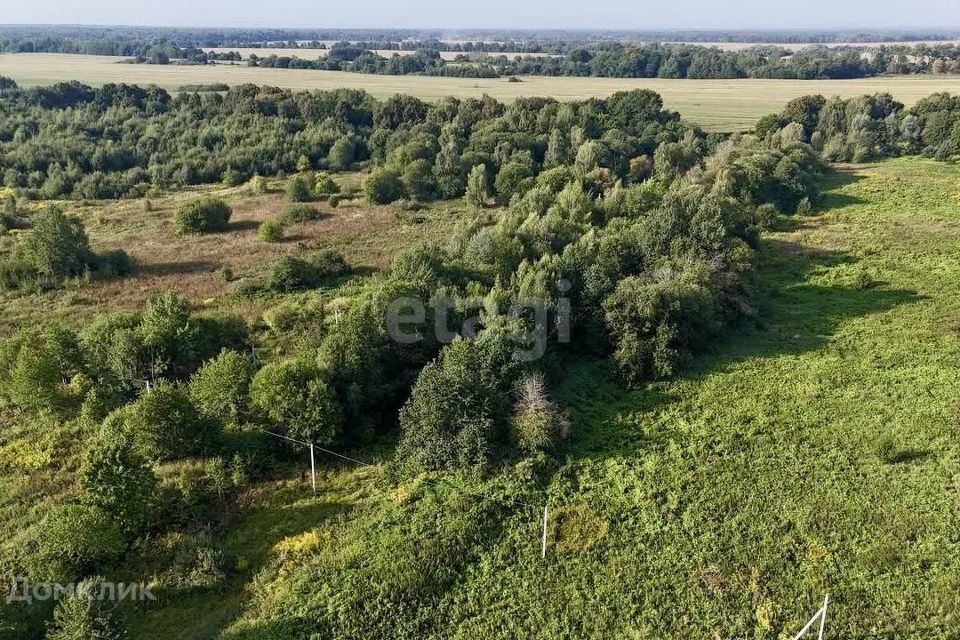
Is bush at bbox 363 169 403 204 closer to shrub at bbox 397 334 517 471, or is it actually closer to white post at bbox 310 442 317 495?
shrub at bbox 397 334 517 471

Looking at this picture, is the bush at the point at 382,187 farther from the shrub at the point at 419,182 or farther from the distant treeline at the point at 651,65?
the distant treeline at the point at 651,65

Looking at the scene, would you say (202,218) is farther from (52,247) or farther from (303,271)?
(303,271)

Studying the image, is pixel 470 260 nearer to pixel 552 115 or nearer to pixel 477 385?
pixel 477 385

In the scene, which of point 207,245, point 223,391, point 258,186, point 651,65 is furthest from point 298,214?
point 651,65

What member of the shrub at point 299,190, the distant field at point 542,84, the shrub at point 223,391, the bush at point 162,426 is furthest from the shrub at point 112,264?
the distant field at point 542,84

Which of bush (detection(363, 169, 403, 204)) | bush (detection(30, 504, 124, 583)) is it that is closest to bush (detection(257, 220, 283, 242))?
bush (detection(363, 169, 403, 204))
